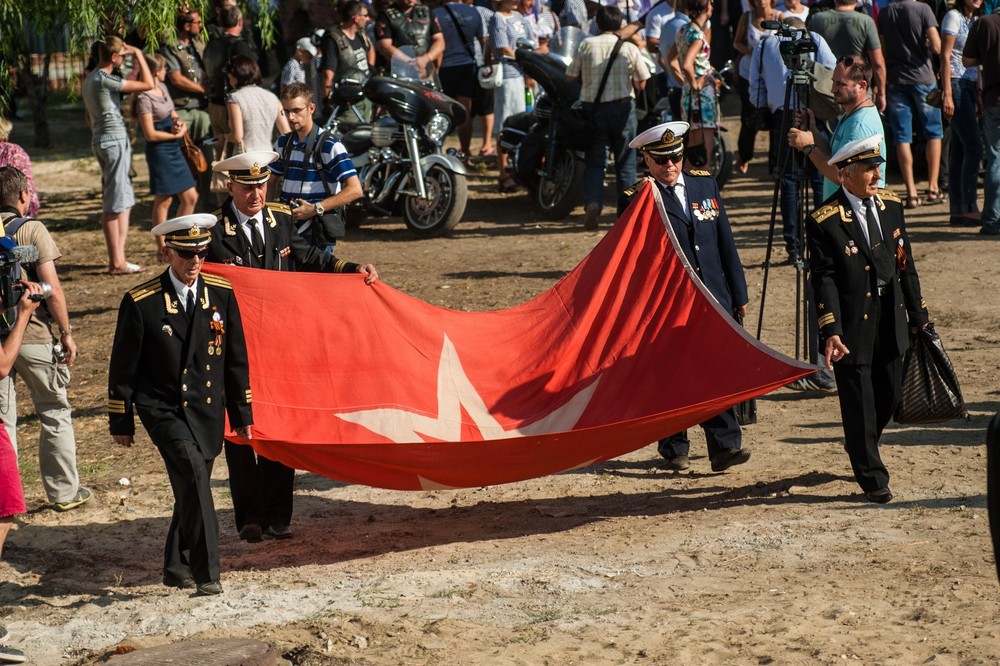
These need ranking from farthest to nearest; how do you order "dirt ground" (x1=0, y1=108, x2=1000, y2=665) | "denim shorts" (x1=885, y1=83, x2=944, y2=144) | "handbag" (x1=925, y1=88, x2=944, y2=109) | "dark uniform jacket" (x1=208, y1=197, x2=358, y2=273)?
"denim shorts" (x1=885, y1=83, x2=944, y2=144)
"handbag" (x1=925, y1=88, x2=944, y2=109)
"dark uniform jacket" (x1=208, y1=197, x2=358, y2=273)
"dirt ground" (x1=0, y1=108, x2=1000, y2=665)

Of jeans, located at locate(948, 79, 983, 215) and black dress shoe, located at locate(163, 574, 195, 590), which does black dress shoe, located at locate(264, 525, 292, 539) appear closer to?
black dress shoe, located at locate(163, 574, 195, 590)

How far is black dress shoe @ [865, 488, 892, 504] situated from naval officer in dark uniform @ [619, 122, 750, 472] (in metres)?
0.85

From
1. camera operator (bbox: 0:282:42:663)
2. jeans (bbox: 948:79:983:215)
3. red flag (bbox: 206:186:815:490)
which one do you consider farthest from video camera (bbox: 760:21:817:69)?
camera operator (bbox: 0:282:42:663)

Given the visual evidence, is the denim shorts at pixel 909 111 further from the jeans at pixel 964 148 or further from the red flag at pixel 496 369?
the red flag at pixel 496 369

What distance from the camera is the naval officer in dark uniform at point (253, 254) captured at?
750 centimetres

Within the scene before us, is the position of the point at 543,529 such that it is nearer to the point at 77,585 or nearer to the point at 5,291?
the point at 77,585

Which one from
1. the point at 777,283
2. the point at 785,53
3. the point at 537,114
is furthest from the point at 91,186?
the point at 785,53

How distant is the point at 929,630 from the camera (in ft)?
19.6

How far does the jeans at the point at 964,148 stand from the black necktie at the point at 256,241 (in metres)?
8.04

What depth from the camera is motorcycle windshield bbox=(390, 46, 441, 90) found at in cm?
1515

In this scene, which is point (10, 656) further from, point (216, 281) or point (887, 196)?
point (887, 196)

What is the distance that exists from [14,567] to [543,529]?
2.77 meters

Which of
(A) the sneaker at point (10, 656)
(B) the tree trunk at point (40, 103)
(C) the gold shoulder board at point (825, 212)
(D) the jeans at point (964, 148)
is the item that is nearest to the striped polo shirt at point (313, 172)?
(C) the gold shoulder board at point (825, 212)

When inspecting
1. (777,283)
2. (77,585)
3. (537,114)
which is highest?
(537,114)
